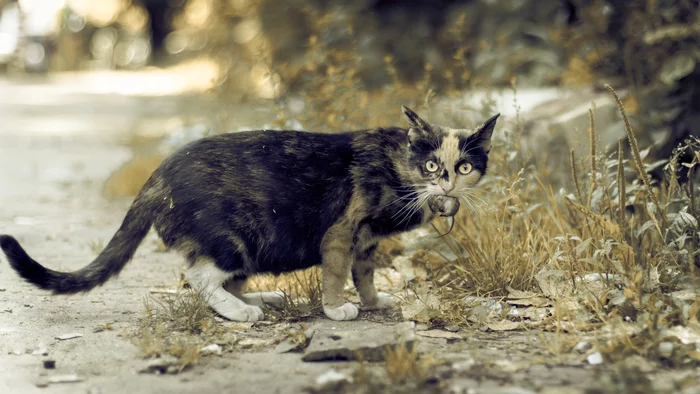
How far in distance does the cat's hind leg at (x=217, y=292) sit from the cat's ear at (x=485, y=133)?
1.44m

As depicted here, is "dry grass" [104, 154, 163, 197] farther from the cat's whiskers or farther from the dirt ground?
the cat's whiskers

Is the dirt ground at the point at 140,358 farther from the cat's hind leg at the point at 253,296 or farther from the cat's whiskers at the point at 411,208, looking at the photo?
the cat's whiskers at the point at 411,208

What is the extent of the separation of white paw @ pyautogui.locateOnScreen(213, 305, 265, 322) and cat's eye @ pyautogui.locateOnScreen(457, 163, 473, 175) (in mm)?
1257

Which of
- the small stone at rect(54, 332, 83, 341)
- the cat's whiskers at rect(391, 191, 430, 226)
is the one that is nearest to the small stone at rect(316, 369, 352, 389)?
the cat's whiskers at rect(391, 191, 430, 226)

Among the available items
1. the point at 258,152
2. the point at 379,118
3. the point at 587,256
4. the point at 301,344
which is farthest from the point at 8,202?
the point at 587,256

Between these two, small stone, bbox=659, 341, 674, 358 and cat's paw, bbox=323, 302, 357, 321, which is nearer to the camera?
small stone, bbox=659, 341, 674, 358

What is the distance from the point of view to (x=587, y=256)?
13.7 ft

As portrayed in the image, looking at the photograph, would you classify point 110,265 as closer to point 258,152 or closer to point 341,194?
point 258,152

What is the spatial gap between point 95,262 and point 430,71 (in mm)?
5519

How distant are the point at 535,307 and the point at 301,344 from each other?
126 cm

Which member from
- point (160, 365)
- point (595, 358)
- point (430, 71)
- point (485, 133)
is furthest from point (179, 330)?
point (430, 71)

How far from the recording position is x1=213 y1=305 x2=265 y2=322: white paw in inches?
160

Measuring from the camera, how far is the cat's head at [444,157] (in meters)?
4.01

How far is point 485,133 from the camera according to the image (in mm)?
4117
